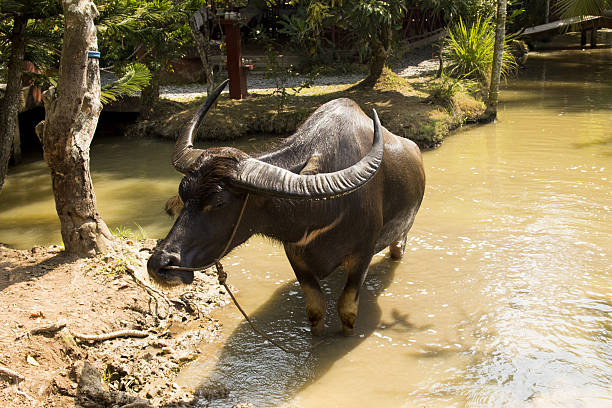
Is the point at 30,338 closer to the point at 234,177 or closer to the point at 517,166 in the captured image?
the point at 234,177

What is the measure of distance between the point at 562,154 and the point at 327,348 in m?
6.44

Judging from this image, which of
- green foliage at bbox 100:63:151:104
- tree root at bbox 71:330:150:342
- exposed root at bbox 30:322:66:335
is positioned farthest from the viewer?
green foliage at bbox 100:63:151:104

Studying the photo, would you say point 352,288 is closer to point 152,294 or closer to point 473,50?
point 152,294

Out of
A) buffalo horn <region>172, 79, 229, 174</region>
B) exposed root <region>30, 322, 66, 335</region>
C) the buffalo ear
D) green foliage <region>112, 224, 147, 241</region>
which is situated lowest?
exposed root <region>30, 322, 66, 335</region>

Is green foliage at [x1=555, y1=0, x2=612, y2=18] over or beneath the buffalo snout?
over

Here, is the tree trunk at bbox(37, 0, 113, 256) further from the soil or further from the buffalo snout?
the buffalo snout

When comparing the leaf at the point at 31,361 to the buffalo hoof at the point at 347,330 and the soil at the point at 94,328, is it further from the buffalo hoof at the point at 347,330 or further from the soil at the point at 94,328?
the buffalo hoof at the point at 347,330

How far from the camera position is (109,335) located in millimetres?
4184

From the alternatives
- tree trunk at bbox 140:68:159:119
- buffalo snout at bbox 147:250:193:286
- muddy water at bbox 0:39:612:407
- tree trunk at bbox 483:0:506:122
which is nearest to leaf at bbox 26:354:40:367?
muddy water at bbox 0:39:612:407

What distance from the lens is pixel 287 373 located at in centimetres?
411

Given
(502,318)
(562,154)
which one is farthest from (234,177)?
(562,154)

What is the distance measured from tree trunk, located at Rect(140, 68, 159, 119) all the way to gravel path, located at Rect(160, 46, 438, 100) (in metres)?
1.15

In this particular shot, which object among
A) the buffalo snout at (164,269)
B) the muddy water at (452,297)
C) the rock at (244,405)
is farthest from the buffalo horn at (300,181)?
the muddy water at (452,297)

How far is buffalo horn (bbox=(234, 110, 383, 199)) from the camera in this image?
318cm
